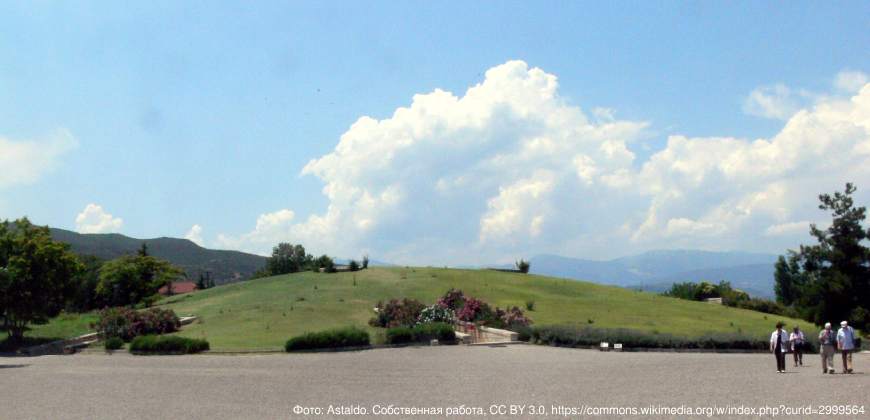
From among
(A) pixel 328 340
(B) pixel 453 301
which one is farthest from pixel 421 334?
(B) pixel 453 301

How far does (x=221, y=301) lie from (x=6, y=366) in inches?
861

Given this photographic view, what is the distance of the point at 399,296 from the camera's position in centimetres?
4550

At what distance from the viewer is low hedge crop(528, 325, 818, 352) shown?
29219mm

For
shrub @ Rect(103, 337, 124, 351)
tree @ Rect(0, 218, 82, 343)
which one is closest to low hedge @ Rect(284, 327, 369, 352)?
shrub @ Rect(103, 337, 124, 351)

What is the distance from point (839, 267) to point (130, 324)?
3353 cm

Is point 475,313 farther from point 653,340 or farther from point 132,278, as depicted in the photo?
point 132,278

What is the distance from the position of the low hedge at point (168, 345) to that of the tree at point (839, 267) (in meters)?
27.7

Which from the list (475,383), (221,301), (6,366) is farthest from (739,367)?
(221,301)

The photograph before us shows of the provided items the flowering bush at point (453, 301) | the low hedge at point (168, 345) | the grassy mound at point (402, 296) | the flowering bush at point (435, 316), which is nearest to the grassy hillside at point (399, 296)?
the grassy mound at point (402, 296)

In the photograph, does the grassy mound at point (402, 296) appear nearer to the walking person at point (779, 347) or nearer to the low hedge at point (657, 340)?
the low hedge at point (657, 340)

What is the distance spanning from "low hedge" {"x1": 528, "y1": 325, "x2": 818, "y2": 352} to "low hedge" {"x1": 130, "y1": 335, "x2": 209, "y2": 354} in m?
13.9

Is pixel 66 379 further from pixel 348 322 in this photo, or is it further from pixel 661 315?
pixel 661 315

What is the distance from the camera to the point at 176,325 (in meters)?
38.3

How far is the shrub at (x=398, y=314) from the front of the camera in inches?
1419
